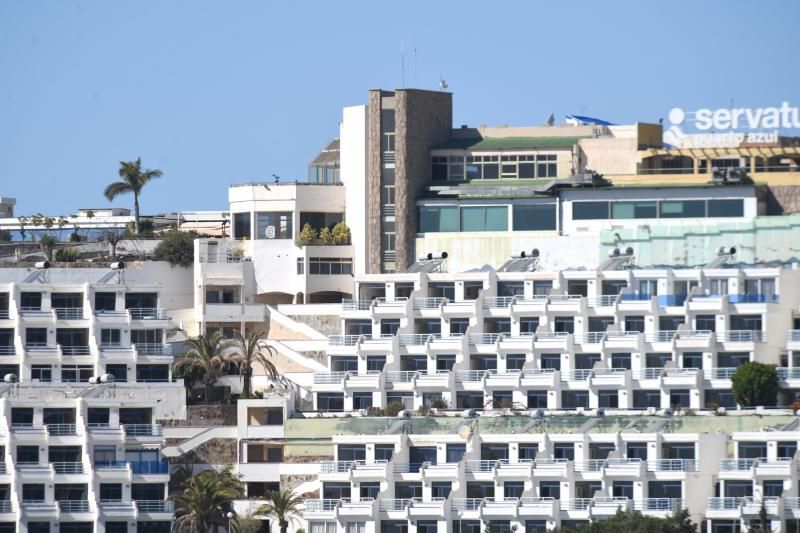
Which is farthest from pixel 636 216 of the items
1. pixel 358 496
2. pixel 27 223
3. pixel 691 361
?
pixel 27 223

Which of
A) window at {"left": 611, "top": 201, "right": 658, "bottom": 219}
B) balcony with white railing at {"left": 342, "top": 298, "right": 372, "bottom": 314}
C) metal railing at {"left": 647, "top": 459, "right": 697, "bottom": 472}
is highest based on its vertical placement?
window at {"left": 611, "top": 201, "right": 658, "bottom": 219}

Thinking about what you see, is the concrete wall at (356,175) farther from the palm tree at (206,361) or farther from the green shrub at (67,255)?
the green shrub at (67,255)

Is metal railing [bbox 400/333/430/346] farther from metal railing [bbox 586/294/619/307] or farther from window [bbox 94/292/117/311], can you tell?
window [bbox 94/292/117/311]

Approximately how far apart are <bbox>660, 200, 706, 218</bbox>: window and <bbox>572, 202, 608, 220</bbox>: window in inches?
138

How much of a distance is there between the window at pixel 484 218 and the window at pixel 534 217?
0.73 meters

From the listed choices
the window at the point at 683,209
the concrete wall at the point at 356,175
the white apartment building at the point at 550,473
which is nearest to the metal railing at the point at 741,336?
the white apartment building at the point at 550,473

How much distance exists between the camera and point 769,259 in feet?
551

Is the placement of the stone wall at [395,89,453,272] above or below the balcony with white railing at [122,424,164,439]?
above

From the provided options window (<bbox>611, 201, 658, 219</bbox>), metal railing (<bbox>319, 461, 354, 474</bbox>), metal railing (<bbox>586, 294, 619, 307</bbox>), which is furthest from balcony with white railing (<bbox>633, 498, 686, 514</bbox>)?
window (<bbox>611, 201, 658, 219</bbox>)

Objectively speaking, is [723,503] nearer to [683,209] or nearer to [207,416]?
[207,416]

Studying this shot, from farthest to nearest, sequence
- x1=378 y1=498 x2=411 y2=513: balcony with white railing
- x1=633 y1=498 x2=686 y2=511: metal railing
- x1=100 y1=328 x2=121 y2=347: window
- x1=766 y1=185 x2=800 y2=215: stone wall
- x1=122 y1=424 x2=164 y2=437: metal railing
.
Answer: x1=766 y1=185 x2=800 y2=215: stone wall
x1=100 y1=328 x2=121 y2=347: window
x1=122 y1=424 x2=164 y2=437: metal railing
x1=378 y1=498 x2=411 y2=513: balcony with white railing
x1=633 y1=498 x2=686 y2=511: metal railing

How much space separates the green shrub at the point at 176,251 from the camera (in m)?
182

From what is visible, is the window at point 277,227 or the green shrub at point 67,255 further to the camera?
the window at point 277,227

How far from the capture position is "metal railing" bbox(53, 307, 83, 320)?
167 meters
